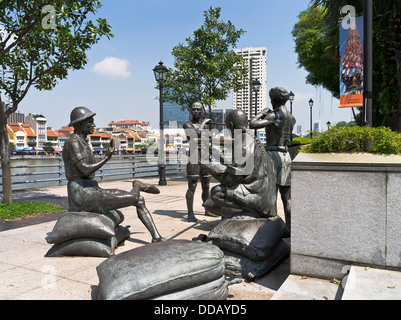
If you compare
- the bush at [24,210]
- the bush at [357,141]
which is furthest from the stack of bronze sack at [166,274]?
the bush at [24,210]

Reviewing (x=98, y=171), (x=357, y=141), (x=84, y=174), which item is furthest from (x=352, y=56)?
(x=98, y=171)

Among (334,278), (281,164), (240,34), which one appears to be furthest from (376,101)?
(334,278)

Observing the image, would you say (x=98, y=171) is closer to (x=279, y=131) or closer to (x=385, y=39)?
(x=279, y=131)

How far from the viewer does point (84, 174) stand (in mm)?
4535

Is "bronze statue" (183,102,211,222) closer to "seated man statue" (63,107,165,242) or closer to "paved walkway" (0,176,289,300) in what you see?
"paved walkway" (0,176,289,300)

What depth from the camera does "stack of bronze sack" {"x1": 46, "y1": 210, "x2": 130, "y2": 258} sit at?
433 centimetres

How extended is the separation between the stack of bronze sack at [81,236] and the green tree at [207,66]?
10834mm

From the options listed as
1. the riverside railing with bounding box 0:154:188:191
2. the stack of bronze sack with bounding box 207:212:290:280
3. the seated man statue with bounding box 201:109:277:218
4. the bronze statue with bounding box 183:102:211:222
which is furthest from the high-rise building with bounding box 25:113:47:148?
the stack of bronze sack with bounding box 207:212:290:280

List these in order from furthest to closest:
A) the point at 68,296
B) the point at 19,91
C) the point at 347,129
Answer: the point at 19,91 → the point at 347,129 → the point at 68,296

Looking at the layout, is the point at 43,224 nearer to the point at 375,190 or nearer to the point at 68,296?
the point at 68,296

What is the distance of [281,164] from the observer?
4.73 metres

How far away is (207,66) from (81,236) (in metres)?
11.1

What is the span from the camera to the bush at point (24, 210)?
23.4ft
